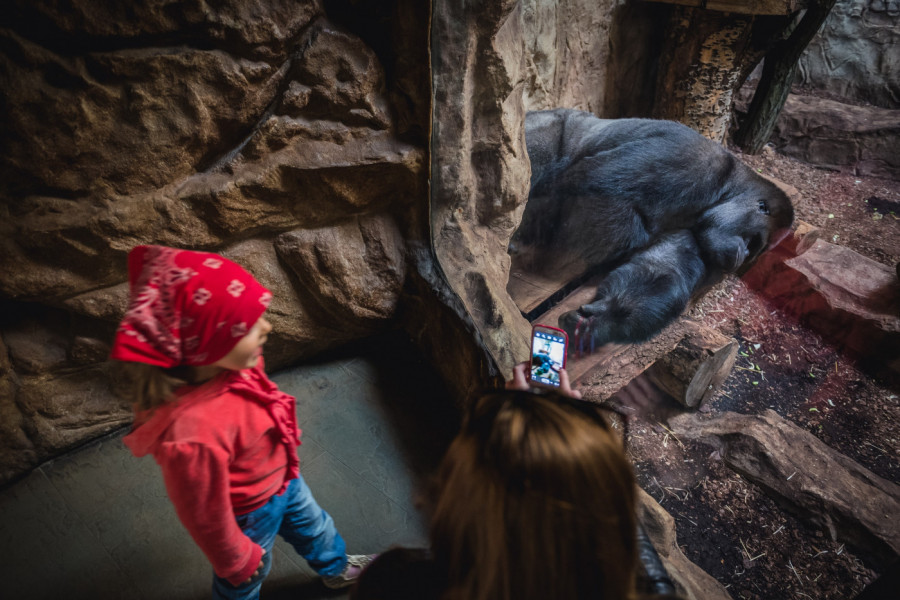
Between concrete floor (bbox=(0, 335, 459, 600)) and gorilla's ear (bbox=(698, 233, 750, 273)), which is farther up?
gorilla's ear (bbox=(698, 233, 750, 273))

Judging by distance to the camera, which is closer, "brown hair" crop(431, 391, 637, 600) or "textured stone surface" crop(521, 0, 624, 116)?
"brown hair" crop(431, 391, 637, 600)

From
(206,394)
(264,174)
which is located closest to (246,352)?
(206,394)

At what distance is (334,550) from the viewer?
1476mm

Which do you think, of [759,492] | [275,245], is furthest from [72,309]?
[759,492]

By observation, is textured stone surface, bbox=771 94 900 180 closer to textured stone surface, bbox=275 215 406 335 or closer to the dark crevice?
textured stone surface, bbox=275 215 406 335

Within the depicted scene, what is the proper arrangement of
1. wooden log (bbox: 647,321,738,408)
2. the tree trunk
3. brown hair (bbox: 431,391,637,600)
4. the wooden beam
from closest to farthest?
brown hair (bbox: 431,391,637,600) → wooden log (bbox: 647,321,738,408) → the wooden beam → the tree trunk

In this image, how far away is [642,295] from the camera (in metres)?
2.68

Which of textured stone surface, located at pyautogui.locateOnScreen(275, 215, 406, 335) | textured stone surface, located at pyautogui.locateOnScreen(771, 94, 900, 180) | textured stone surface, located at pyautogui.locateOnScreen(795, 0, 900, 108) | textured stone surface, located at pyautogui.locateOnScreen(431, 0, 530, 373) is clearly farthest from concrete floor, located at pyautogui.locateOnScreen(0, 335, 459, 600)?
textured stone surface, located at pyautogui.locateOnScreen(795, 0, 900, 108)

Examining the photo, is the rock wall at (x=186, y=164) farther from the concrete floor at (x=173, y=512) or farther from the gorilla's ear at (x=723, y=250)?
the gorilla's ear at (x=723, y=250)

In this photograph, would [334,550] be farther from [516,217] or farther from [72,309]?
[516,217]

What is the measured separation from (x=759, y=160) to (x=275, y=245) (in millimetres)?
3763

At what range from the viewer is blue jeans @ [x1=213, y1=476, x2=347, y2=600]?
1.23m

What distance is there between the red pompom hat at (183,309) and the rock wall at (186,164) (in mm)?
730

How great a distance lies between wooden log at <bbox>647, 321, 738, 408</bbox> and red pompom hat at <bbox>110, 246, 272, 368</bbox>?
2.16m
